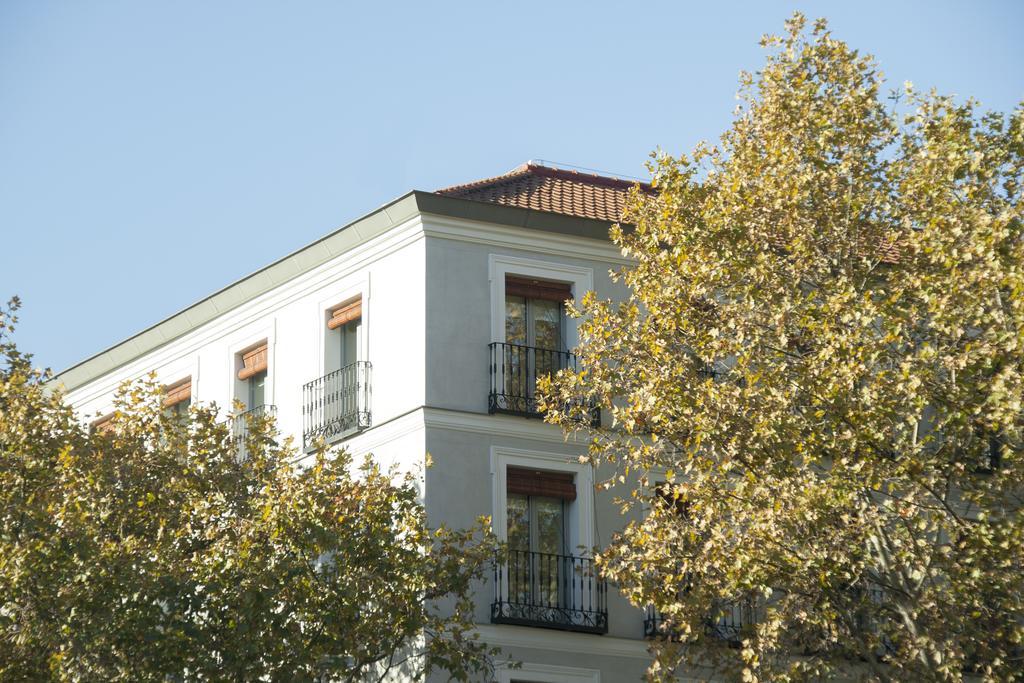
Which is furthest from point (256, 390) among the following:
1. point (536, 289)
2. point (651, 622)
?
point (651, 622)

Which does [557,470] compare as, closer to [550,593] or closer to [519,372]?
[519,372]

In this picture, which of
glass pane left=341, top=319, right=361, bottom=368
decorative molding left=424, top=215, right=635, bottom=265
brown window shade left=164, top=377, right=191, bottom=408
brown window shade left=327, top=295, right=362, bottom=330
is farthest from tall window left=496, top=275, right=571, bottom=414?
brown window shade left=164, top=377, right=191, bottom=408

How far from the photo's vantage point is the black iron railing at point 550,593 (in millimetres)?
27906

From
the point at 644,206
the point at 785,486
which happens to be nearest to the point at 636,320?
the point at 644,206

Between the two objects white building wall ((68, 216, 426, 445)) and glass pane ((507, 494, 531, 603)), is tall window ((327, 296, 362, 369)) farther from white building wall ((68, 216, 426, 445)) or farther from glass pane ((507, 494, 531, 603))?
glass pane ((507, 494, 531, 603))

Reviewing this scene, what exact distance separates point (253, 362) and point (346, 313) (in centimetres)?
301

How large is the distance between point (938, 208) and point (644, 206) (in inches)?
178

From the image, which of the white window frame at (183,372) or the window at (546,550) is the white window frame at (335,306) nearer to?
the window at (546,550)

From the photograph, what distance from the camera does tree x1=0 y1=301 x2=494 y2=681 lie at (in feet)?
73.1

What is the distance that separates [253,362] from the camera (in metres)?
33.4

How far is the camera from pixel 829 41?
26.5m

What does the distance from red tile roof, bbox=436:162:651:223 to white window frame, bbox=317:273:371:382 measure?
7.23ft

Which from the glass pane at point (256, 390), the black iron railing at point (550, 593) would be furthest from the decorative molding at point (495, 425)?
the glass pane at point (256, 390)

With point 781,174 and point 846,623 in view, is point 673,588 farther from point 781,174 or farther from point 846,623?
point 781,174
